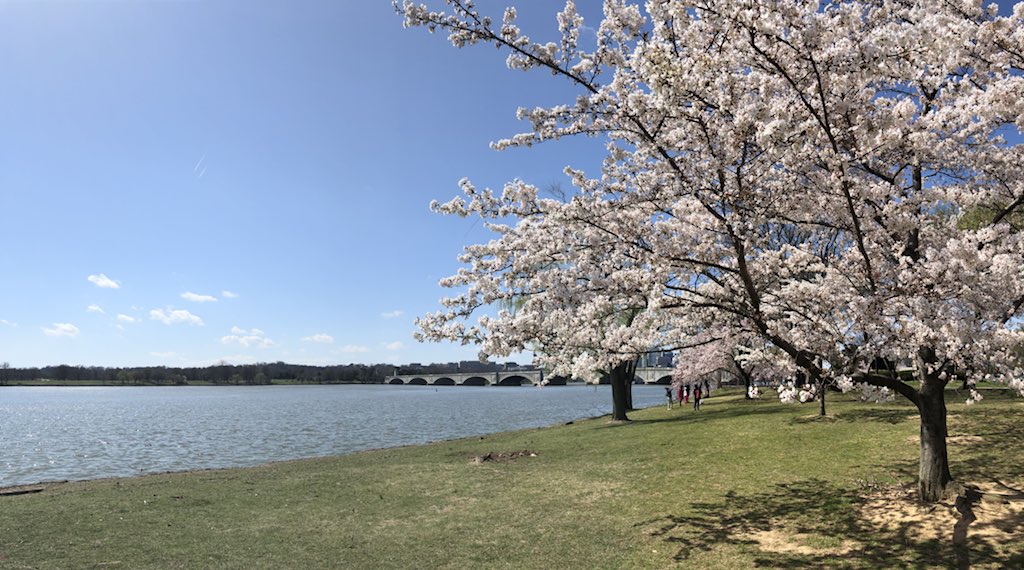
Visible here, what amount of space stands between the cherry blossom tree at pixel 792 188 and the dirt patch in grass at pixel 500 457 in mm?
9582

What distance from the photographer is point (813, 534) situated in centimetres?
927

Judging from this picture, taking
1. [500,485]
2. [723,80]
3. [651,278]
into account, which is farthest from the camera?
[500,485]

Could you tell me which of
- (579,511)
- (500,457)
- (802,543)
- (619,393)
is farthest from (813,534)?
(619,393)

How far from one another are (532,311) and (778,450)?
9829 mm

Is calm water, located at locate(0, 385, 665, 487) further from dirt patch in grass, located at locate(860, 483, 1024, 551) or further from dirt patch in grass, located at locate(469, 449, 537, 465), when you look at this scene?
dirt patch in grass, located at locate(860, 483, 1024, 551)

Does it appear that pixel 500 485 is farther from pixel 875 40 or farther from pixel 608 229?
pixel 875 40

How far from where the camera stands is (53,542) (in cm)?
1045

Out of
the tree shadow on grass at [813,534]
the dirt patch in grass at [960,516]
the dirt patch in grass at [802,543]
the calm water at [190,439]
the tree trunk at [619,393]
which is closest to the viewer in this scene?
the tree shadow on grass at [813,534]

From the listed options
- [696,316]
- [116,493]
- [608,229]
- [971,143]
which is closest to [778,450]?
[696,316]

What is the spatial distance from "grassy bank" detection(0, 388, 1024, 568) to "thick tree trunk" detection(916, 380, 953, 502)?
0.38 m

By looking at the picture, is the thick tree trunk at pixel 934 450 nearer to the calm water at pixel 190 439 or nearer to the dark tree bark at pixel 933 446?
the dark tree bark at pixel 933 446

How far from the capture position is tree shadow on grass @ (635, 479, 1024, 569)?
311 inches

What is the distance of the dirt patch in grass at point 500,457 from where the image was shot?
1922cm

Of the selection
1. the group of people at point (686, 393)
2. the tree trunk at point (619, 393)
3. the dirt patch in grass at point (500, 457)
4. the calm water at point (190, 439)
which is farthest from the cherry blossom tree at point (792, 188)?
the group of people at point (686, 393)
